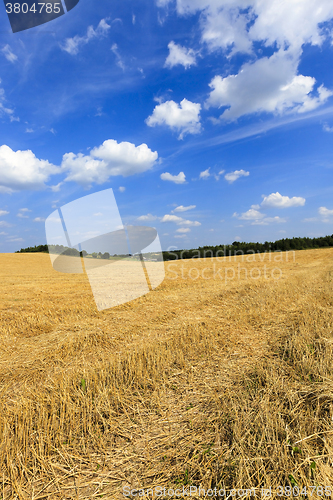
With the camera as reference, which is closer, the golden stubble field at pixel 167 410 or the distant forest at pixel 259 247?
the golden stubble field at pixel 167 410

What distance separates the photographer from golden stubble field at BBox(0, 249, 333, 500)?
8.98ft

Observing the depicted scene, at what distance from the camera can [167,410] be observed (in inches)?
155

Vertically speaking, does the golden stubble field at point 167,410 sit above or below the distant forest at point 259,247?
below

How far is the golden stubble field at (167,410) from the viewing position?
2736 millimetres

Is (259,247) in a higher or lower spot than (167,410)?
higher

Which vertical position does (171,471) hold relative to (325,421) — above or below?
below

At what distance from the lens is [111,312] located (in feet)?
35.1

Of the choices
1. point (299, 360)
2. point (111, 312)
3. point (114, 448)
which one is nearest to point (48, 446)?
point (114, 448)

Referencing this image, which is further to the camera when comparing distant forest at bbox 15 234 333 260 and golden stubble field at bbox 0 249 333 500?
distant forest at bbox 15 234 333 260

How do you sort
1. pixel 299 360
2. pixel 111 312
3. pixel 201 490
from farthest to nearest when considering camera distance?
1. pixel 111 312
2. pixel 299 360
3. pixel 201 490

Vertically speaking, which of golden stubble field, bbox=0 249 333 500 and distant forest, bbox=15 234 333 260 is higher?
distant forest, bbox=15 234 333 260

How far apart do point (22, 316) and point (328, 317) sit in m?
10.9

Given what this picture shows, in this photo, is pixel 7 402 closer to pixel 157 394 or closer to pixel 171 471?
pixel 157 394

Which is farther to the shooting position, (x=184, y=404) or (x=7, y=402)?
(x=7, y=402)
